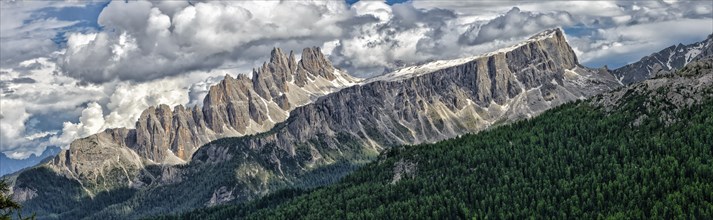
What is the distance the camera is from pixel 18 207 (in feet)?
188

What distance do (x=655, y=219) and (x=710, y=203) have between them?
16187 millimetres

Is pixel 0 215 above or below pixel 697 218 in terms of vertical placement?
above

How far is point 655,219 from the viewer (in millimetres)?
197625

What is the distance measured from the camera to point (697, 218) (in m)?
196

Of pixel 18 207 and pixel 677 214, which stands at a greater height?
pixel 18 207

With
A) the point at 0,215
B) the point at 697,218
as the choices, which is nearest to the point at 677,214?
the point at 697,218

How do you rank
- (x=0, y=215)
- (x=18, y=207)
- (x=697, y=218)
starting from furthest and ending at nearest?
(x=697, y=218) < (x=0, y=215) < (x=18, y=207)

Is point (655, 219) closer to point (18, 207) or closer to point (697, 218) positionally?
point (697, 218)

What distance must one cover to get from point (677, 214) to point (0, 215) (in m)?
186

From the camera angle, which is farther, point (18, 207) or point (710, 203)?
point (710, 203)

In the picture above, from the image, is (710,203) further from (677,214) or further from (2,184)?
(2,184)

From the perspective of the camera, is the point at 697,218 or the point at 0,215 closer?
the point at 0,215

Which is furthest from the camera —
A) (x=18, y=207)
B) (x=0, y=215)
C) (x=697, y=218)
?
(x=697, y=218)

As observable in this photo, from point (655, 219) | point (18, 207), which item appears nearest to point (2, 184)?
point (18, 207)
